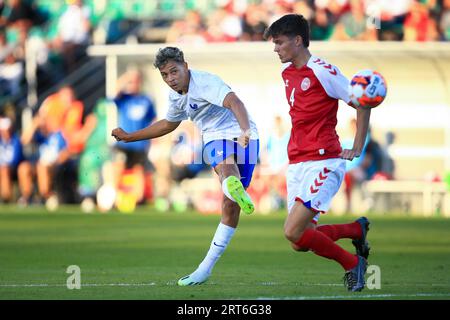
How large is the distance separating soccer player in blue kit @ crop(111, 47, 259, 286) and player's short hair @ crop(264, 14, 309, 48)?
0.87 metres

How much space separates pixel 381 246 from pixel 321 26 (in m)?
12.3

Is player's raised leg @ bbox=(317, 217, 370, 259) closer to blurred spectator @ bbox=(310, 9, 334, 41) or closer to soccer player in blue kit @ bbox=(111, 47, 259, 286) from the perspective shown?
soccer player in blue kit @ bbox=(111, 47, 259, 286)

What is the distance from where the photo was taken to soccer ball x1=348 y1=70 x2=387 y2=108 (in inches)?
Result: 382

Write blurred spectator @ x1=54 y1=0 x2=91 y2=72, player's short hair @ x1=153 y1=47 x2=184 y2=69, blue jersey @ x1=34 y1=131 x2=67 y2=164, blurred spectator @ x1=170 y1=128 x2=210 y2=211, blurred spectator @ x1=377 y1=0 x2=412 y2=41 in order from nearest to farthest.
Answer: player's short hair @ x1=153 y1=47 x2=184 y2=69, blurred spectator @ x1=377 y1=0 x2=412 y2=41, blurred spectator @ x1=170 y1=128 x2=210 y2=211, blue jersey @ x1=34 y1=131 x2=67 y2=164, blurred spectator @ x1=54 y1=0 x2=91 y2=72

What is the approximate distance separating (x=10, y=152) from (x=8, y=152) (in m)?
0.06

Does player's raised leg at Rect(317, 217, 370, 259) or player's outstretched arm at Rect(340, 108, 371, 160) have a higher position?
player's outstretched arm at Rect(340, 108, 371, 160)

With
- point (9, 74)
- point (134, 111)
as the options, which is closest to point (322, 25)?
point (134, 111)

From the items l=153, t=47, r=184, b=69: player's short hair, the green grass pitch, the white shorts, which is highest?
l=153, t=47, r=184, b=69: player's short hair

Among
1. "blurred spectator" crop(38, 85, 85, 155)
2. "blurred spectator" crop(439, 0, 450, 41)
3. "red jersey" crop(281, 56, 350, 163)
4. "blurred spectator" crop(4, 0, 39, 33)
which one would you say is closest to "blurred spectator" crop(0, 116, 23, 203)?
"blurred spectator" crop(38, 85, 85, 155)

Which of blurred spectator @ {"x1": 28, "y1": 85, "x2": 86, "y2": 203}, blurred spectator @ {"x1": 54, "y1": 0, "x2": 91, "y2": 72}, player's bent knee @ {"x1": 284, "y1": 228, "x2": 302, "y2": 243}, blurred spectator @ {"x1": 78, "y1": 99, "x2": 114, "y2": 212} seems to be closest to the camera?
player's bent knee @ {"x1": 284, "y1": 228, "x2": 302, "y2": 243}

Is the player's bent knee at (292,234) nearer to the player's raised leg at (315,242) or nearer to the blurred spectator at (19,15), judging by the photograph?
the player's raised leg at (315,242)

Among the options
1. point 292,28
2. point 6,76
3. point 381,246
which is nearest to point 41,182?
point 6,76

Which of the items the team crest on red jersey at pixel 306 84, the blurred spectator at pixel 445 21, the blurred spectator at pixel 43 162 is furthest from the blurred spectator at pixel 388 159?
the team crest on red jersey at pixel 306 84
